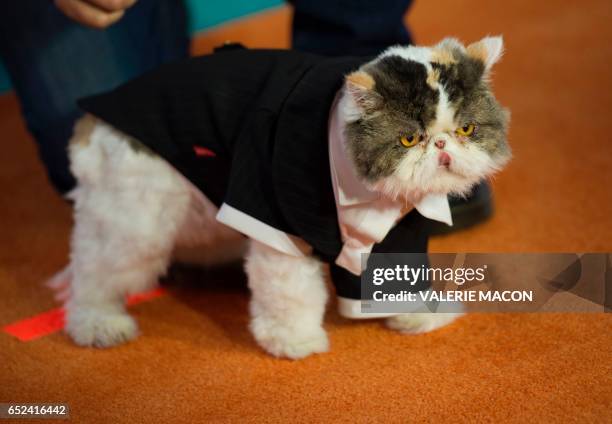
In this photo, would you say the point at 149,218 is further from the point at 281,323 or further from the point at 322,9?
the point at 322,9

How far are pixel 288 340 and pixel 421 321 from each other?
0.23m

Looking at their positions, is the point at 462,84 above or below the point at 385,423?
above

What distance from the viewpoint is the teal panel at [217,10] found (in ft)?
8.95

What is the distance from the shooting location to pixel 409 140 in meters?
0.96

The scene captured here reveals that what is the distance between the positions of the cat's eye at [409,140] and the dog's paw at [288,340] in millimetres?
389

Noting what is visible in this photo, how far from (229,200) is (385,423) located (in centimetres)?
41

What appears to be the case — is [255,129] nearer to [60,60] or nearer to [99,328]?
[99,328]

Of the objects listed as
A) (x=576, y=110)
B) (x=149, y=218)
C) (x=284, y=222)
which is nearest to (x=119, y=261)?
(x=149, y=218)

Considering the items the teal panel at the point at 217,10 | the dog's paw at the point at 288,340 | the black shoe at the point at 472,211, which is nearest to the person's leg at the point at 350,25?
the black shoe at the point at 472,211

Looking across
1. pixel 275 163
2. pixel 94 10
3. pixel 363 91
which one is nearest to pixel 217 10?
pixel 94 10

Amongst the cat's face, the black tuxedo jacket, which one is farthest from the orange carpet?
the cat's face

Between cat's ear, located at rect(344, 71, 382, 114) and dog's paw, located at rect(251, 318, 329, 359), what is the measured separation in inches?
16.2

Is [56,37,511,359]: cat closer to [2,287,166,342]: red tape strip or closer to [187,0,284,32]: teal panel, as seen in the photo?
[2,287,166,342]: red tape strip

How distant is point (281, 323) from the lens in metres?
1.19
